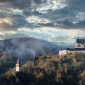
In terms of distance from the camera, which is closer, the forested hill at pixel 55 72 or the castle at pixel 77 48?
the forested hill at pixel 55 72

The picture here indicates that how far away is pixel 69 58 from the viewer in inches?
3319

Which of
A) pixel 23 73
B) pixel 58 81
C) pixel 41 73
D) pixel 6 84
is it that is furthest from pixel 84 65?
pixel 6 84

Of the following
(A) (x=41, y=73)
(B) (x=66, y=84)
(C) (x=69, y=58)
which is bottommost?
(B) (x=66, y=84)

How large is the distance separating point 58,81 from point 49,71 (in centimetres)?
572

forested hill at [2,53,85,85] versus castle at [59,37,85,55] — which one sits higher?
castle at [59,37,85,55]

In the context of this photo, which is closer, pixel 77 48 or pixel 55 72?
pixel 55 72

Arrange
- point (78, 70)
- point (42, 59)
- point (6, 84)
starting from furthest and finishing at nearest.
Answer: point (42, 59), point (78, 70), point (6, 84)

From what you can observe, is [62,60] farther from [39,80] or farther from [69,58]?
[39,80]

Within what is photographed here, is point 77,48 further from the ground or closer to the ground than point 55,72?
further from the ground

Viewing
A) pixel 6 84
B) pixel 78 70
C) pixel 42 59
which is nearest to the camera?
pixel 6 84

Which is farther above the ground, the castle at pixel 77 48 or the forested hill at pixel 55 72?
the castle at pixel 77 48

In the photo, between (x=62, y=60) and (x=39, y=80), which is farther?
(x=62, y=60)

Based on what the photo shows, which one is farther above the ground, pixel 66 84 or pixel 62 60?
pixel 62 60

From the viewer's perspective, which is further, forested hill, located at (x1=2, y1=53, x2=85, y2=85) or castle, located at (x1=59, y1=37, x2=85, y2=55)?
castle, located at (x1=59, y1=37, x2=85, y2=55)
